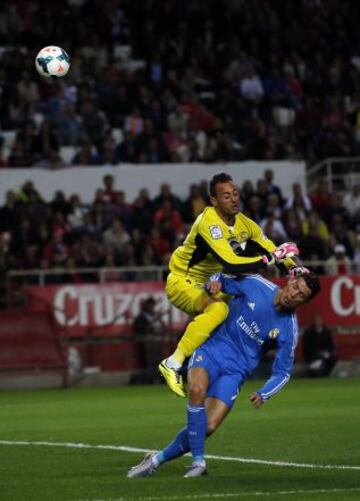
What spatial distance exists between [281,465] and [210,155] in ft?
63.6

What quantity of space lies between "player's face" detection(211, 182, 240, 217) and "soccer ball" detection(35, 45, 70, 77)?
218 inches

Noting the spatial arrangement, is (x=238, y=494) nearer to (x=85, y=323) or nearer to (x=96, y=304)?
(x=96, y=304)

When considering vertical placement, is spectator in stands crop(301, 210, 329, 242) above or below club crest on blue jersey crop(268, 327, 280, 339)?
above

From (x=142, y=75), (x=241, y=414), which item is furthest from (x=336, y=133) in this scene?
(x=241, y=414)

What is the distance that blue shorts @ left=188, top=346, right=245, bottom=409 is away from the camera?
12422 millimetres

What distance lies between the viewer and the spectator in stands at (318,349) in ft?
94.8

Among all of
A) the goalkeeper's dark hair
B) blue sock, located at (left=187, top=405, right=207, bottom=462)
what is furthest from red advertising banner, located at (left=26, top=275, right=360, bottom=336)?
the goalkeeper's dark hair

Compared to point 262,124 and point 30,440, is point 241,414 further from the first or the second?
point 262,124

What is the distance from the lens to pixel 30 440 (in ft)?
55.2

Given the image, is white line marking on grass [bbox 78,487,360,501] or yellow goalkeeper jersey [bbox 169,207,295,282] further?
yellow goalkeeper jersey [bbox 169,207,295,282]

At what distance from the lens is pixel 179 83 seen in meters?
34.8

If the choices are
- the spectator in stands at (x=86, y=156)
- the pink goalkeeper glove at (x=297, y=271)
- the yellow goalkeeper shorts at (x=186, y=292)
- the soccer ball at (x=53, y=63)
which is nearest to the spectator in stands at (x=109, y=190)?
the spectator in stands at (x=86, y=156)

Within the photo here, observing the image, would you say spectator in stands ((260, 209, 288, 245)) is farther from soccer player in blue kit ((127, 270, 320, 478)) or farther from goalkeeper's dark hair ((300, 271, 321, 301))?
goalkeeper's dark hair ((300, 271, 321, 301))

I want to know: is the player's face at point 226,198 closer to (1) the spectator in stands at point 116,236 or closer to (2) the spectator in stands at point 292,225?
(1) the spectator in stands at point 116,236
